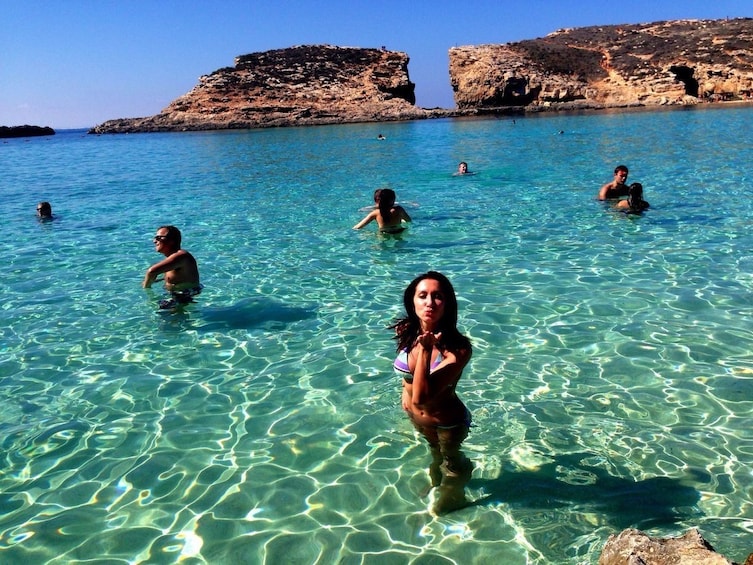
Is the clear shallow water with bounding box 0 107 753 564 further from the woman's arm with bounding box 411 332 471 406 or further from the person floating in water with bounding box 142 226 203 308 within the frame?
the woman's arm with bounding box 411 332 471 406

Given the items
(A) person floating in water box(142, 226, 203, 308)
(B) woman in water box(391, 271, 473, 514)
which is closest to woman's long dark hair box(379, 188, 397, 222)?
(A) person floating in water box(142, 226, 203, 308)

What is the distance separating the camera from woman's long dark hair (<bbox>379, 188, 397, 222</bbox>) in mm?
10352

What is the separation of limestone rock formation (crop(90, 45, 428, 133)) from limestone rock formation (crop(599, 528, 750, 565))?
222 feet

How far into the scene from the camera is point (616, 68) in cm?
7594

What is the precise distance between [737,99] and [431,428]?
7404cm

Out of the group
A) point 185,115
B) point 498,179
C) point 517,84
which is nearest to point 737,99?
point 517,84

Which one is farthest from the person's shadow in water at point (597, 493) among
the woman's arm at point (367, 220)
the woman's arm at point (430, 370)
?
the woman's arm at point (367, 220)

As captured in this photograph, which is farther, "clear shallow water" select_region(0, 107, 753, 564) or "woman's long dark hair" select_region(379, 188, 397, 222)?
"woman's long dark hair" select_region(379, 188, 397, 222)

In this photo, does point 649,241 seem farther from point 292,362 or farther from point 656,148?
point 656,148

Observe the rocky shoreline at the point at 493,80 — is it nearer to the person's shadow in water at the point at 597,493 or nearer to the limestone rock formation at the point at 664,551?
the person's shadow in water at the point at 597,493

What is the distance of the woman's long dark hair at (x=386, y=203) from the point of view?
408 inches

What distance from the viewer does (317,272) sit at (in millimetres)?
8539

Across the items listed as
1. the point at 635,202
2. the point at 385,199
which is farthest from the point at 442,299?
the point at 635,202

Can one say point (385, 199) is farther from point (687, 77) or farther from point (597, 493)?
point (687, 77)
